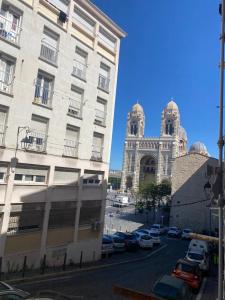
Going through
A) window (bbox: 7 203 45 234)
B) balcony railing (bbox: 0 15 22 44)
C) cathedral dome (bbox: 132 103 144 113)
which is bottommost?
window (bbox: 7 203 45 234)

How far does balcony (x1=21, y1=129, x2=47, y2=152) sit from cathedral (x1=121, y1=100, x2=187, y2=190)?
10143 centimetres

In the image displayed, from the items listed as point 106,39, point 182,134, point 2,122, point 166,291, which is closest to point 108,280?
point 166,291

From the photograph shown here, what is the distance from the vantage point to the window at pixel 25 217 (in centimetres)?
1742

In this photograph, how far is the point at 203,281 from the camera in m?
20.8

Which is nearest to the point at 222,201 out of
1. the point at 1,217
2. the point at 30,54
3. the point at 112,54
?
the point at 1,217

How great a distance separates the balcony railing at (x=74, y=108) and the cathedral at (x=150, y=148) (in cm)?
9849

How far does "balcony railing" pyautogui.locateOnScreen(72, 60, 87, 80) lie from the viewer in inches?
869

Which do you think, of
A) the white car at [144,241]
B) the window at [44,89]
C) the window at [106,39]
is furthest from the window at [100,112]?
the white car at [144,241]

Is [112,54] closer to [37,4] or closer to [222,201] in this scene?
[37,4]

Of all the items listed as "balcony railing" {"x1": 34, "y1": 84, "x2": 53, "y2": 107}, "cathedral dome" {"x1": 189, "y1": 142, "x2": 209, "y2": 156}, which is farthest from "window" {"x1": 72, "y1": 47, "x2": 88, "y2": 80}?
"cathedral dome" {"x1": 189, "y1": 142, "x2": 209, "y2": 156}

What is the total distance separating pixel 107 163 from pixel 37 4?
12.2 meters

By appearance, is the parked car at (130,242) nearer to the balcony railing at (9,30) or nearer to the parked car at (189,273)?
the parked car at (189,273)

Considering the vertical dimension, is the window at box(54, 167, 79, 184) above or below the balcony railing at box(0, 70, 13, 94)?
below

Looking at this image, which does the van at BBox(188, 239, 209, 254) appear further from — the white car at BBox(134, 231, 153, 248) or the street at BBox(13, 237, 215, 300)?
the white car at BBox(134, 231, 153, 248)
